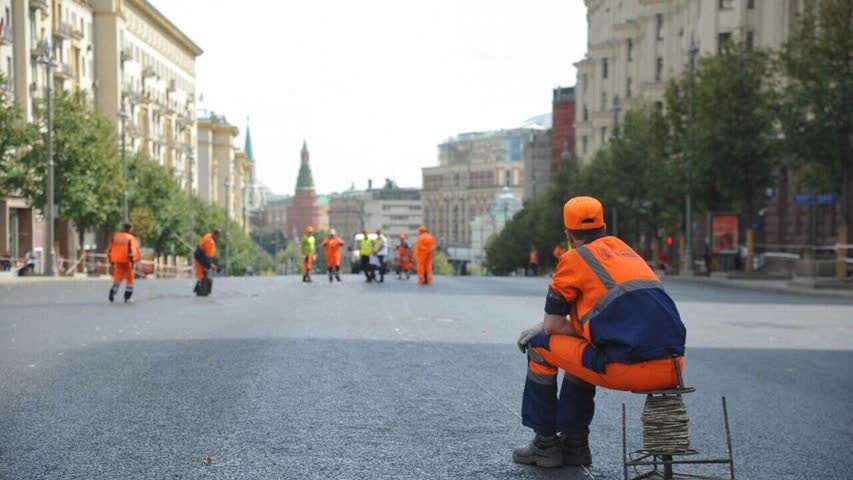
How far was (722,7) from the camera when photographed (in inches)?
2611

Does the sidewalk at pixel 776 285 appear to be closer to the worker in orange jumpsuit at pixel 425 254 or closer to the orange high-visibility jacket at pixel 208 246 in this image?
the worker in orange jumpsuit at pixel 425 254

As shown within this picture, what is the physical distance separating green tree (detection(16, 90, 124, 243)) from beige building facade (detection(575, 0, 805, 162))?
25.7 m

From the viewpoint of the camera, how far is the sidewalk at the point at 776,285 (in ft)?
109

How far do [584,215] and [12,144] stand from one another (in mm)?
46522

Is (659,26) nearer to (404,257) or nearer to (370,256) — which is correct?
(404,257)

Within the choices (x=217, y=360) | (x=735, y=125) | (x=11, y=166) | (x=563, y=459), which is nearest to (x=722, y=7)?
(x=735, y=125)

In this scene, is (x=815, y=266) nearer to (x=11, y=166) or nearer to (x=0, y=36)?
(x=11, y=166)

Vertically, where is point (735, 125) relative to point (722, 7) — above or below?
below

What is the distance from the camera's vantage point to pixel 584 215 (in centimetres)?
652

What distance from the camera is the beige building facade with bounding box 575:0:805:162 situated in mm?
63750

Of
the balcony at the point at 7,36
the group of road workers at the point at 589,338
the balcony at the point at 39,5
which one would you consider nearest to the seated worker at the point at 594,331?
the group of road workers at the point at 589,338

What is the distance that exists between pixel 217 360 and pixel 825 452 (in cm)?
696

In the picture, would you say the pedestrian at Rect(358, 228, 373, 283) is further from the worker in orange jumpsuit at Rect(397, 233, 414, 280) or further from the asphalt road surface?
the asphalt road surface

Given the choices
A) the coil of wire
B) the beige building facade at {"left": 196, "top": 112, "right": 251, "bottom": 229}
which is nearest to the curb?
the coil of wire
